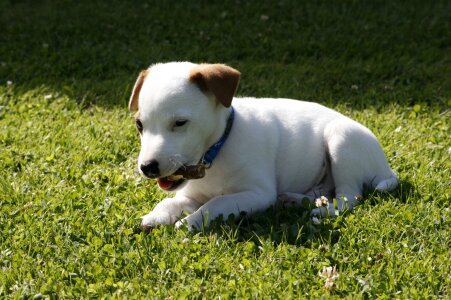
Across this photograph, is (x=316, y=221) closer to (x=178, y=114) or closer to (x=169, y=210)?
(x=169, y=210)

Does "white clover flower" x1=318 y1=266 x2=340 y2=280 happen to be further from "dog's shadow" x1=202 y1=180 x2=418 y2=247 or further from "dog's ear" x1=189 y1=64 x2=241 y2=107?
"dog's ear" x1=189 y1=64 x2=241 y2=107

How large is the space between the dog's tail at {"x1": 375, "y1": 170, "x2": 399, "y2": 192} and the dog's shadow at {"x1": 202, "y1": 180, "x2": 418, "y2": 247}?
0.33 feet

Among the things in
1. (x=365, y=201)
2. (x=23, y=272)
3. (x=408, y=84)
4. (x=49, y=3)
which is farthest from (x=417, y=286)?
(x=49, y=3)

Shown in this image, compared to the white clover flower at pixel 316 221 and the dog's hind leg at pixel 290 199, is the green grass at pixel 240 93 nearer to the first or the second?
the white clover flower at pixel 316 221

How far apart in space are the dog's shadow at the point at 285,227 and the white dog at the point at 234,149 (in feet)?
0.25

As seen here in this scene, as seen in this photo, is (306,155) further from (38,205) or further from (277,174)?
(38,205)

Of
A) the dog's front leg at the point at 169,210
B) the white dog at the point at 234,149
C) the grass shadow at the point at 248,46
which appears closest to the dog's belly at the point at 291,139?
the white dog at the point at 234,149

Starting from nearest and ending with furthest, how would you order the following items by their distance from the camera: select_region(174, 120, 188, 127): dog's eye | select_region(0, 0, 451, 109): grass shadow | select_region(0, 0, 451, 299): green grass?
1. select_region(0, 0, 451, 299): green grass
2. select_region(174, 120, 188, 127): dog's eye
3. select_region(0, 0, 451, 109): grass shadow

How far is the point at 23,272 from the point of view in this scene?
12.7ft

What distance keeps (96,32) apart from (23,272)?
634cm

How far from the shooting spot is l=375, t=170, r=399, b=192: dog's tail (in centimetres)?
476

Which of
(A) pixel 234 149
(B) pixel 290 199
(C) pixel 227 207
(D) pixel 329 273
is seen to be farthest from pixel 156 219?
(D) pixel 329 273

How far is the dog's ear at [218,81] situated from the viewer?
4.19 meters

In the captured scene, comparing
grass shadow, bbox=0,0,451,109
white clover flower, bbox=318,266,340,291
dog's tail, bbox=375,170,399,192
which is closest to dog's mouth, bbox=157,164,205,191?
white clover flower, bbox=318,266,340,291
